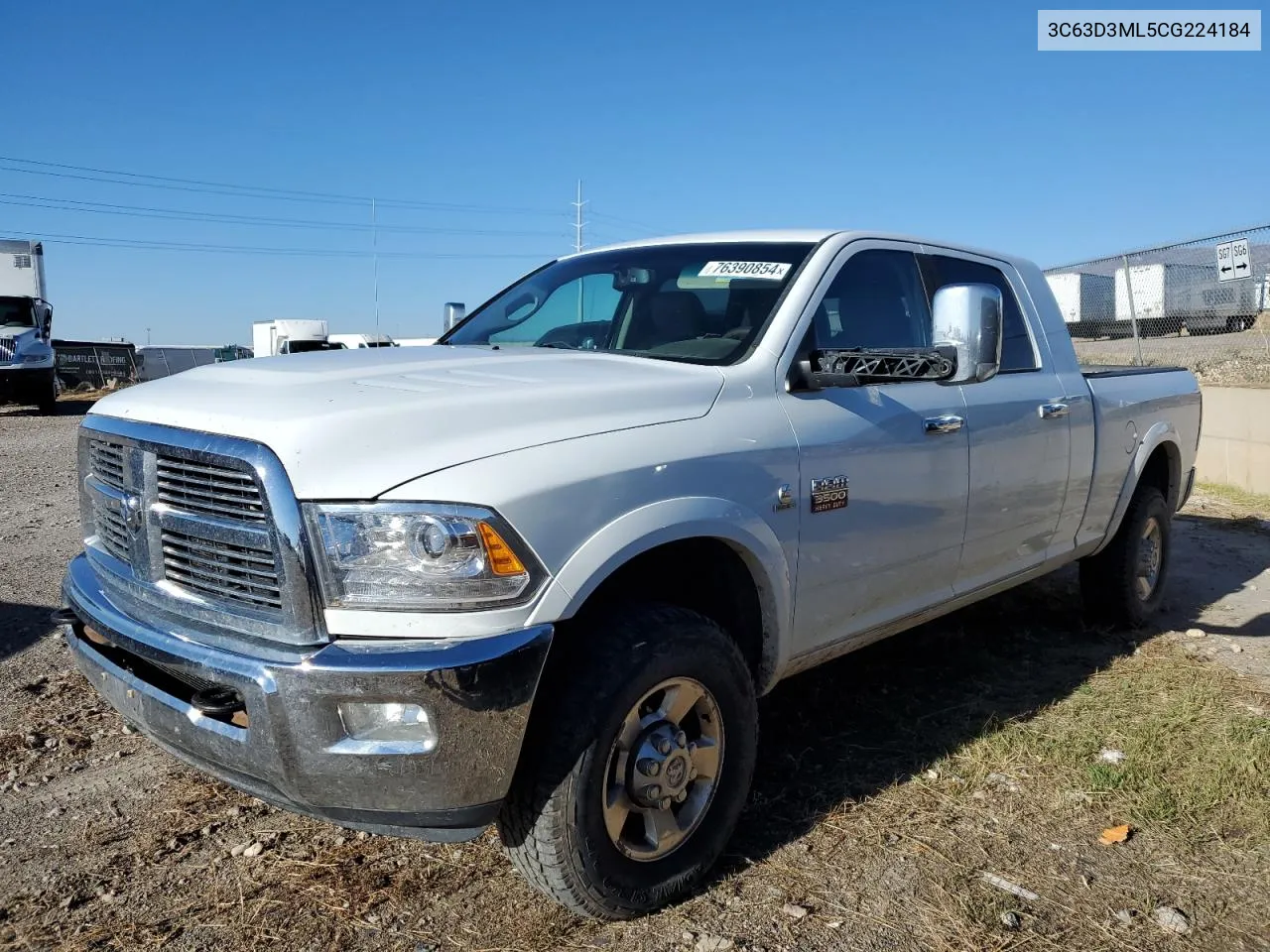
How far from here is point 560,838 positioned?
2.37 m

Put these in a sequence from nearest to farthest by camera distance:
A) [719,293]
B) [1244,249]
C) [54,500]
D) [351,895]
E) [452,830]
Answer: [452,830] → [351,895] → [719,293] → [54,500] → [1244,249]

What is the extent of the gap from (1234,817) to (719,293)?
237 cm

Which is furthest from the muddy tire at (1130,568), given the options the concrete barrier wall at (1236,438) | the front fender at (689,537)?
the concrete barrier wall at (1236,438)

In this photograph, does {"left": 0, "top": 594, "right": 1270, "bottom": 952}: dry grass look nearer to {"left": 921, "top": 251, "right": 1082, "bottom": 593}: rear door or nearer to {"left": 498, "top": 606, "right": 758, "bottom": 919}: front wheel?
{"left": 498, "top": 606, "right": 758, "bottom": 919}: front wheel

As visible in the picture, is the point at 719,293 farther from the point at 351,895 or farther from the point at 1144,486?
the point at 1144,486

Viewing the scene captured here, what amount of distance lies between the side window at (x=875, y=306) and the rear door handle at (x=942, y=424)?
1.14 ft

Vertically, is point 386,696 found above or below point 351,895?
above

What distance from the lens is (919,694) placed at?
14.2 feet

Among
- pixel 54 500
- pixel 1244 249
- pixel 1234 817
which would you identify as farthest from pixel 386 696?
pixel 1244 249

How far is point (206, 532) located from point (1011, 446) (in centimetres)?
293

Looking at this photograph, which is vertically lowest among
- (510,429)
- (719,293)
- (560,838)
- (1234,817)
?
(1234,817)

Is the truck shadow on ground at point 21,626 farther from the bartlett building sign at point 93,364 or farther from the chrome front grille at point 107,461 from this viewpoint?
the bartlett building sign at point 93,364

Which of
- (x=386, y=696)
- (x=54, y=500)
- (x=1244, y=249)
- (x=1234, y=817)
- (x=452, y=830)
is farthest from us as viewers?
(x=1244, y=249)

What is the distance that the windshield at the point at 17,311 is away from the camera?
60.8ft
